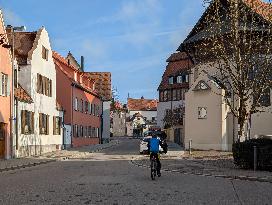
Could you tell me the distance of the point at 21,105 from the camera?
1310 inches

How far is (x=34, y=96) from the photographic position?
1430 inches

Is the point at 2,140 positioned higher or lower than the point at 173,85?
lower

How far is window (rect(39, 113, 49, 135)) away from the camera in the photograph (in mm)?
38344

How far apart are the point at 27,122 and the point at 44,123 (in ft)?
16.2

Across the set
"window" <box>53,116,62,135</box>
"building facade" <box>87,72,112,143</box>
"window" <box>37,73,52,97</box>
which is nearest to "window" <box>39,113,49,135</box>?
"window" <box>37,73,52,97</box>

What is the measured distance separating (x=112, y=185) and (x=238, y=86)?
14.5 meters

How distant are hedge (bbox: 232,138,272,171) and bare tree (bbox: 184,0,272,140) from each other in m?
5.20

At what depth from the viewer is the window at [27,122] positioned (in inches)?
1320

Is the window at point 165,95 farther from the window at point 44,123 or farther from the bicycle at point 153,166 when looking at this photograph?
the bicycle at point 153,166

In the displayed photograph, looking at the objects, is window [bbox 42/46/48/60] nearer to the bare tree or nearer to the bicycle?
the bare tree

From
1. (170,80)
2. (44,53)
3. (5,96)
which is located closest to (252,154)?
(5,96)

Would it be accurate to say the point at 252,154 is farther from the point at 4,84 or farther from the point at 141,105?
the point at 141,105

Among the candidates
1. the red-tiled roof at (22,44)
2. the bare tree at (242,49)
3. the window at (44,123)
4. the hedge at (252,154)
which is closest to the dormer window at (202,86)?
the bare tree at (242,49)

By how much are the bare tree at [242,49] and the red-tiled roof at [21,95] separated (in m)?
13.2
